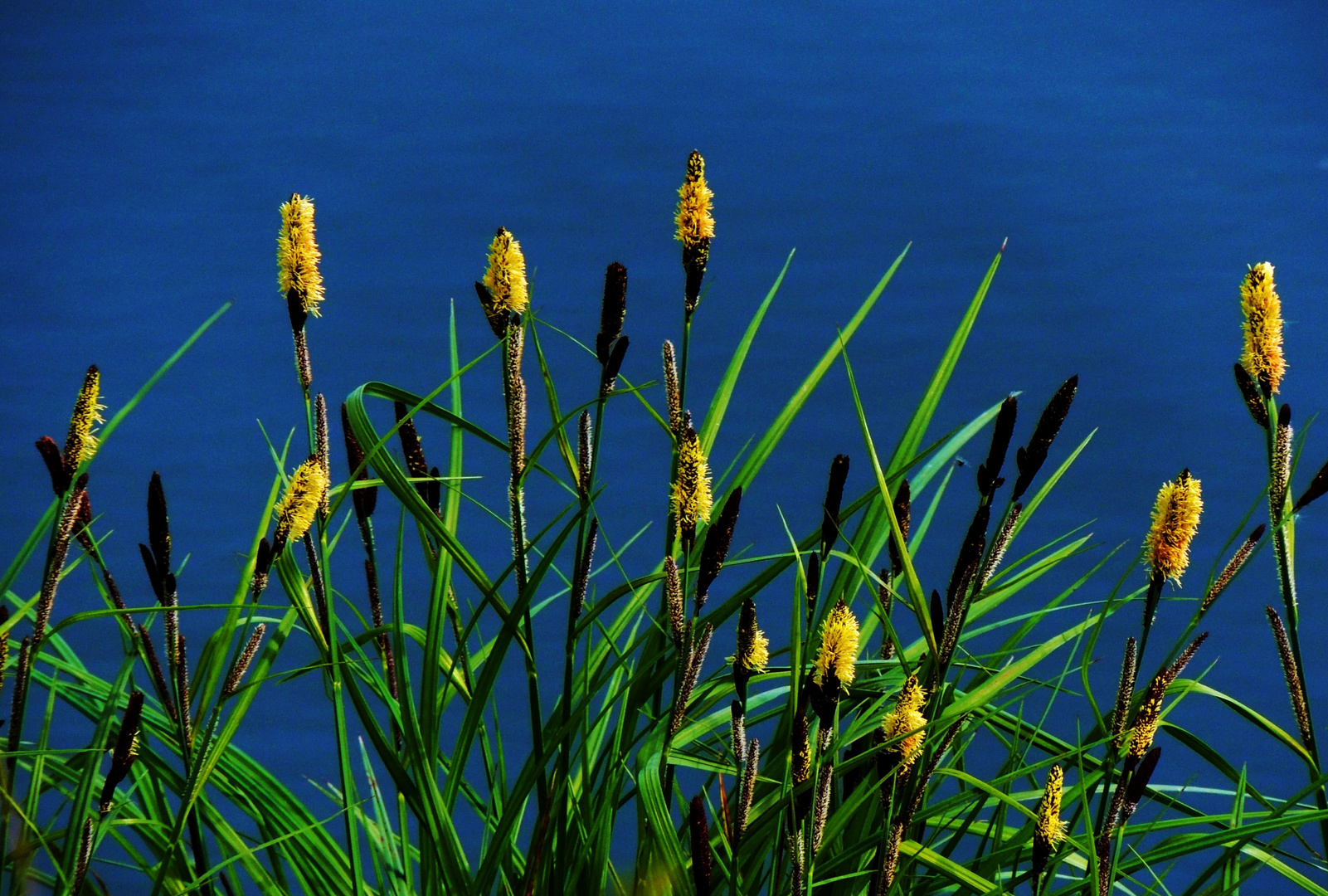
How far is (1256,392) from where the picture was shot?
517 millimetres

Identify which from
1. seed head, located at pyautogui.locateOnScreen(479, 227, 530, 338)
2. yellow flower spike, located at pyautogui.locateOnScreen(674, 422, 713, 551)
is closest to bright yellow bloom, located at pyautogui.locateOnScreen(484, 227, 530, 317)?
seed head, located at pyautogui.locateOnScreen(479, 227, 530, 338)

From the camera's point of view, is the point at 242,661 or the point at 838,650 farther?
the point at 242,661

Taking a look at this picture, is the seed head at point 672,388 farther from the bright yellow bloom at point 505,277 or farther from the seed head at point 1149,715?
the seed head at point 1149,715

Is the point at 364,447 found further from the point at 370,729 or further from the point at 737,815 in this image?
the point at 737,815

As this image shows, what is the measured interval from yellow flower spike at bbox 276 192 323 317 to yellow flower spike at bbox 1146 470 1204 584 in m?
0.34

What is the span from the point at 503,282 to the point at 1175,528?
0.27 meters

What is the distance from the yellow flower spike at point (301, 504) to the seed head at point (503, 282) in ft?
0.30

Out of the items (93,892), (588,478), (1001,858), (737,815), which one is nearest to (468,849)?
(93,892)

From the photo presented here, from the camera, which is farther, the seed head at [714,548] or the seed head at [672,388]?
the seed head at [672,388]

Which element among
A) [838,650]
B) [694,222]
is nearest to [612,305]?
[694,222]

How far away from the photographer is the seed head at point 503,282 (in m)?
0.50

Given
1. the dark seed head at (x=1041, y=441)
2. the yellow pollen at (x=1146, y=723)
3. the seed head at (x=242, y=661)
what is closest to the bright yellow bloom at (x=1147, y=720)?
the yellow pollen at (x=1146, y=723)

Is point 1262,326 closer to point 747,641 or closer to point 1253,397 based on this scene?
point 1253,397

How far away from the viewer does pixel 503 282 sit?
0.50 m
